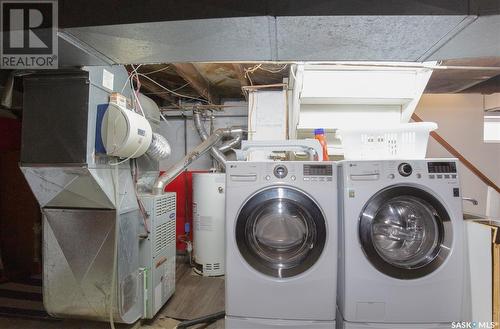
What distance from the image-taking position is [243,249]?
1.47 metres

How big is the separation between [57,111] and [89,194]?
536 millimetres

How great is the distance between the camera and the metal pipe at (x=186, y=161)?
240 cm

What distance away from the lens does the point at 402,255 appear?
4.84ft

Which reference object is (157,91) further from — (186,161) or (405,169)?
(405,169)

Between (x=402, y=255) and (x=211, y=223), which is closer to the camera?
(x=402, y=255)

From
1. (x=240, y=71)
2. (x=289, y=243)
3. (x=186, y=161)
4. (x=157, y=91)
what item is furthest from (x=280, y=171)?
(x=157, y=91)

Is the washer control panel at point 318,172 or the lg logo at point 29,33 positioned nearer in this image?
the lg logo at point 29,33

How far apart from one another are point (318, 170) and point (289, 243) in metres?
Result: 0.48

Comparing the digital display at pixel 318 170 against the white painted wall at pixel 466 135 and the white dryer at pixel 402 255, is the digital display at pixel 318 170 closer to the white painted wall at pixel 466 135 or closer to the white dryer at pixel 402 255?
the white dryer at pixel 402 255

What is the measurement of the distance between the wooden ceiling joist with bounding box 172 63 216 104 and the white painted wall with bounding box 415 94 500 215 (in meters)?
2.47

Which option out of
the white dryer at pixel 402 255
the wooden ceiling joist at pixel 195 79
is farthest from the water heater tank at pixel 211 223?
the white dryer at pixel 402 255

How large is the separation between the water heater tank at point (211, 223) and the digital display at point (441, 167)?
2025 millimetres

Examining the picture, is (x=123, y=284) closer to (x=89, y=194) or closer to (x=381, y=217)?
(x=89, y=194)

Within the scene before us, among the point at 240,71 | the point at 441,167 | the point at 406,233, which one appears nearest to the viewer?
the point at 441,167
